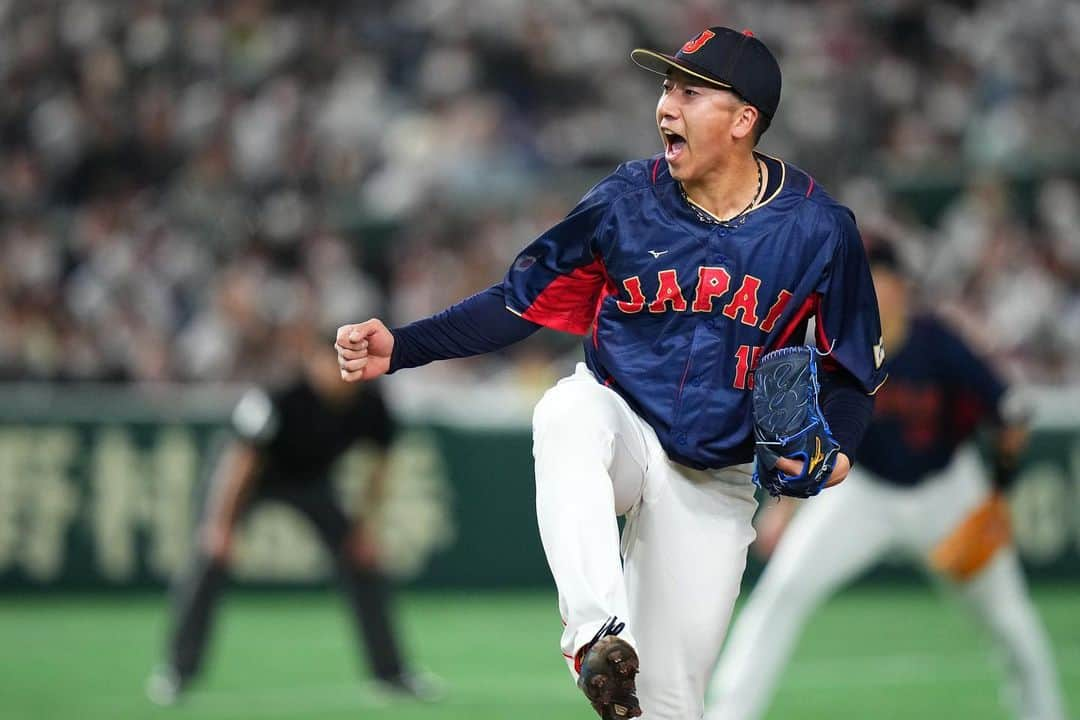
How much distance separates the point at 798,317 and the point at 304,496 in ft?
17.6

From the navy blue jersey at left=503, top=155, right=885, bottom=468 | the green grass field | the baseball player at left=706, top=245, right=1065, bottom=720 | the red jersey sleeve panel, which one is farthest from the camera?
the green grass field

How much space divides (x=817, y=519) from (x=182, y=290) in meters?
8.22

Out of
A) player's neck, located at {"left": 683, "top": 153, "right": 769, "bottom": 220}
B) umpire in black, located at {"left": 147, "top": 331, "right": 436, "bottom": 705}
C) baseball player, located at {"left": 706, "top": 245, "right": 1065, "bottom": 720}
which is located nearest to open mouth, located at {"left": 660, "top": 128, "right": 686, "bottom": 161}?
player's neck, located at {"left": 683, "top": 153, "right": 769, "bottom": 220}

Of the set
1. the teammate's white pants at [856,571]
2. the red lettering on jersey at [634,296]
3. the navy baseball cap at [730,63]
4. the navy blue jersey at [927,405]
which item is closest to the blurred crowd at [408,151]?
the navy blue jersey at [927,405]

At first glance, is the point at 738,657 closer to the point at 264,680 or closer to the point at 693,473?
the point at 693,473

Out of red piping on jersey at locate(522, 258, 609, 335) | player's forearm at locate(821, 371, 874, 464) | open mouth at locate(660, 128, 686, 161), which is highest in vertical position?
open mouth at locate(660, 128, 686, 161)

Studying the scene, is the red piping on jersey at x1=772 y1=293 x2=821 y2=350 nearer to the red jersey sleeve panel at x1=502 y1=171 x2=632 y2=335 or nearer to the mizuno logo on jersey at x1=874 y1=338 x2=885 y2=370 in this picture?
the mizuno logo on jersey at x1=874 y1=338 x2=885 y2=370

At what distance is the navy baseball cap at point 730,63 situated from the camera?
5098 mm

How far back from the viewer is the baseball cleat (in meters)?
4.52

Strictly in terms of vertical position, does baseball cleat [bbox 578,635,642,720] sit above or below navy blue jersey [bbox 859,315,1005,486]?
above

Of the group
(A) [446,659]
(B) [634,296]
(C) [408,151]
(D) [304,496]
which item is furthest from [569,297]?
(C) [408,151]

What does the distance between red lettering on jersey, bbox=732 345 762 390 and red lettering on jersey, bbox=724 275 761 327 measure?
109mm

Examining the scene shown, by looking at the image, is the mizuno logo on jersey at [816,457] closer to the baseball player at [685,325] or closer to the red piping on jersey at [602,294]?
the baseball player at [685,325]

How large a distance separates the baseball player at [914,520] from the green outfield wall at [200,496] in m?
5.36
